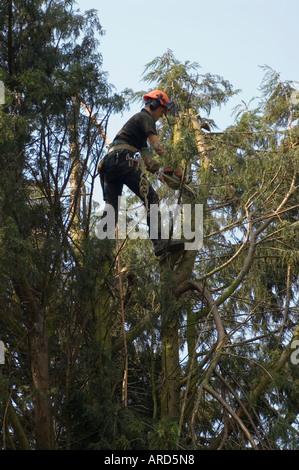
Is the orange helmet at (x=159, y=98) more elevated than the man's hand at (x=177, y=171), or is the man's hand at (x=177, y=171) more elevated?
the orange helmet at (x=159, y=98)

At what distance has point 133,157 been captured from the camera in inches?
349

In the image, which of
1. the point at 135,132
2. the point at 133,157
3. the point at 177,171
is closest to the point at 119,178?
the point at 133,157

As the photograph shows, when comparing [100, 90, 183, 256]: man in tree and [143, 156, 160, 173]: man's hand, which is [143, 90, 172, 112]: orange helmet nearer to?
[100, 90, 183, 256]: man in tree

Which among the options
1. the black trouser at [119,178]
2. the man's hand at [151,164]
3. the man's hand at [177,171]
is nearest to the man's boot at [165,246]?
the black trouser at [119,178]

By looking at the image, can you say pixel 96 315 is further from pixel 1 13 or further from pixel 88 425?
pixel 1 13

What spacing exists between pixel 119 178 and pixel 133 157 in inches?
11.5

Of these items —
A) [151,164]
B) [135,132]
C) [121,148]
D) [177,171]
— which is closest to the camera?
[151,164]

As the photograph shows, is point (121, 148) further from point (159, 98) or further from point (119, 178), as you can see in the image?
point (159, 98)

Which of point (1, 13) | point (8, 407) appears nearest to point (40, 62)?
point (1, 13)

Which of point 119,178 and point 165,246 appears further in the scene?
point 119,178

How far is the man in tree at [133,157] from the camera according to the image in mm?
8781

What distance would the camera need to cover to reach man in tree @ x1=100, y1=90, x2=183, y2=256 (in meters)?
8.78

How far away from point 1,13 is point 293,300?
4358 mm

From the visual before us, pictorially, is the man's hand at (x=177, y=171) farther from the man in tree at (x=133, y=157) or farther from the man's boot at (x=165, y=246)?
the man's boot at (x=165, y=246)
